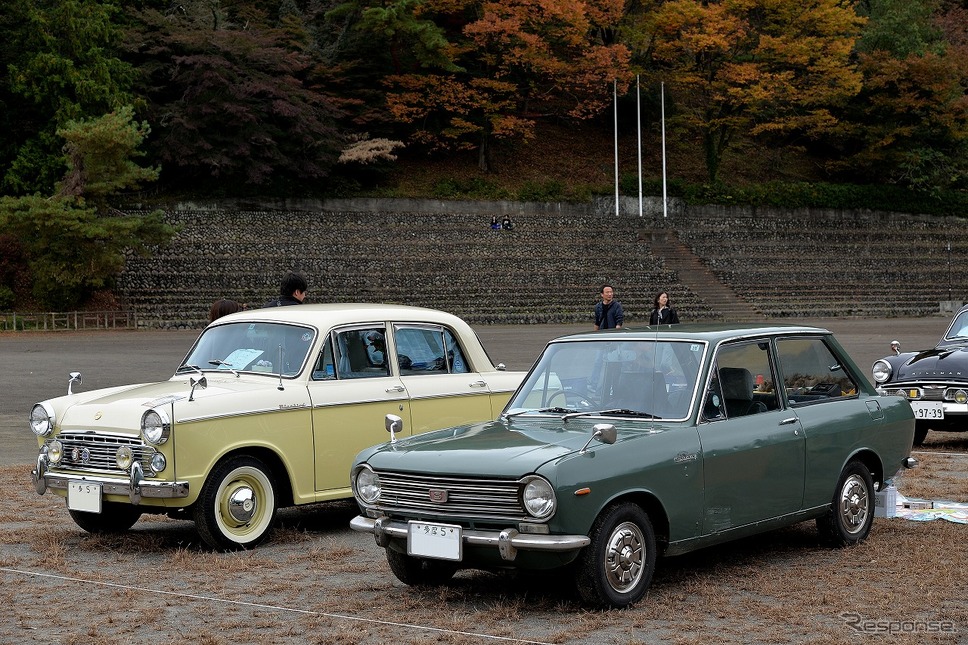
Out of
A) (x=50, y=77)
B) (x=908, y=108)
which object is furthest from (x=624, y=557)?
(x=908, y=108)

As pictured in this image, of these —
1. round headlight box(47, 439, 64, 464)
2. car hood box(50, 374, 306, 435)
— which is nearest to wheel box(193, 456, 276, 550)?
car hood box(50, 374, 306, 435)

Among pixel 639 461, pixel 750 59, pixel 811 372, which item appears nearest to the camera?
pixel 639 461

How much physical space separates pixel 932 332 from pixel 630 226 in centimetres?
1908

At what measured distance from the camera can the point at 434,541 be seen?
6.53 meters

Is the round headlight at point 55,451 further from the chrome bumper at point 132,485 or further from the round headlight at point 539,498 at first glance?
the round headlight at point 539,498

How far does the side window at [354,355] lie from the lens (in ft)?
30.8

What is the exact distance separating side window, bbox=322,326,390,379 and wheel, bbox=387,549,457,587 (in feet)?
8.24

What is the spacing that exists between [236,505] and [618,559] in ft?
11.0

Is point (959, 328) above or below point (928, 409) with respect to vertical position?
above

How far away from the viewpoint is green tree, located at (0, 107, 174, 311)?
1545 inches

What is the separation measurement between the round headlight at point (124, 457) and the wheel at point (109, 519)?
0.71 metres

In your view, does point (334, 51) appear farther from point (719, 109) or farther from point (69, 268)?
point (69, 268)

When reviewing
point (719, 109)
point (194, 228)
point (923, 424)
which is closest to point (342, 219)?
point (194, 228)

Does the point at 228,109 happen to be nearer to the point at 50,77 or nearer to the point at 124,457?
the point at 50,77
